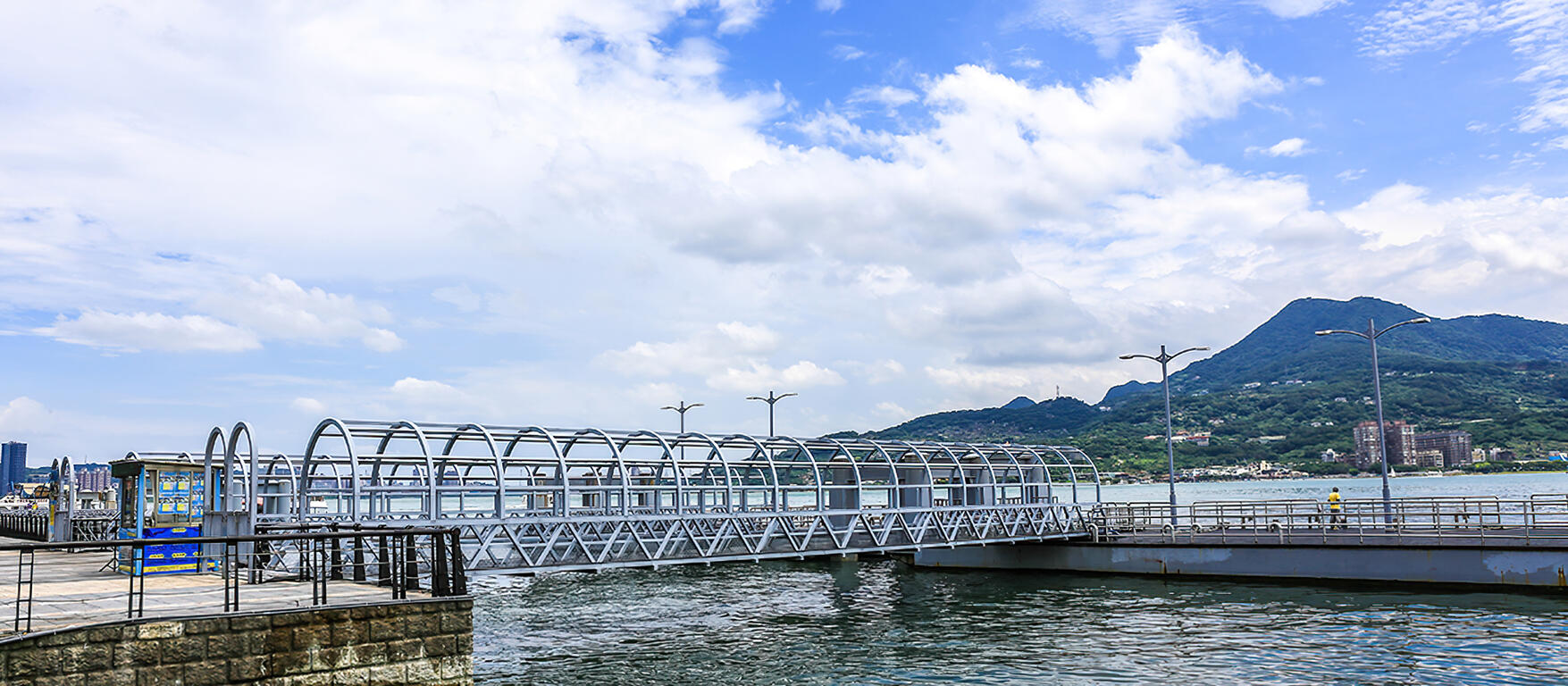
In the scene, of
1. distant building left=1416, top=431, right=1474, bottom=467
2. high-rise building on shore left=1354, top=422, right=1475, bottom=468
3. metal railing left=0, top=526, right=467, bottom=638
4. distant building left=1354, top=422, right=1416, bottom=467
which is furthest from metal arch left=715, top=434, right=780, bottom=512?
distant building left=1416, top=431, right=1474, bottom=467

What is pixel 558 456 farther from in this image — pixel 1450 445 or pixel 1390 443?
pixel 1390 443

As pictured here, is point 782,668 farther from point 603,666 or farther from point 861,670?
point 603,666

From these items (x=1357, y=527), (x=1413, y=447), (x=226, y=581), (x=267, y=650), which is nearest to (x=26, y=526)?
(x=226, y=581)

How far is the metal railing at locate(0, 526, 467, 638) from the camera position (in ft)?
40.4

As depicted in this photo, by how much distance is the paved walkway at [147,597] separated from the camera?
12609 millimetres

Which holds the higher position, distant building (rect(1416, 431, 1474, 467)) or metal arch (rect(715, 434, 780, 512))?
metal arch (rect(715, 434, 780, 512))

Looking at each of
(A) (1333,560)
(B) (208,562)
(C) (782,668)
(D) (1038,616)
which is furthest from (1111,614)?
(B) (208,562)

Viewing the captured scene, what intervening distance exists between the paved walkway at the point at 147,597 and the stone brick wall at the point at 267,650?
1.11ft

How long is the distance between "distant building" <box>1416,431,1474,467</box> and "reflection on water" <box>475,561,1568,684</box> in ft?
534

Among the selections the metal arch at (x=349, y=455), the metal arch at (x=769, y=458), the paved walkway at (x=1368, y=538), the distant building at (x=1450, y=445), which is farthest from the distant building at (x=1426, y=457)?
the metal arch at (x=349, y=455)

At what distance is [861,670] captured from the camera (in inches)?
840

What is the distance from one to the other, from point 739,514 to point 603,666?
459 cm

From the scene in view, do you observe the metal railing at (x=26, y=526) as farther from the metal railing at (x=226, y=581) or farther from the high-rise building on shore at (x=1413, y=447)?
the high-rise building on shore at (x=1413, y=447)

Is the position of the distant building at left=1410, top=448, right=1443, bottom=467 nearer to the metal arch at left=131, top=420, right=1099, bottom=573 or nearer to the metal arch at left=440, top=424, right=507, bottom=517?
the metal arch at left=131, top=420, right=1099, bottom=573
